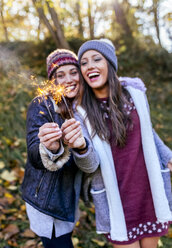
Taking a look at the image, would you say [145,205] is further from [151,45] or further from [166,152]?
[151,45]

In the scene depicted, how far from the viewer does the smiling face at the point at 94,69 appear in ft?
5.87

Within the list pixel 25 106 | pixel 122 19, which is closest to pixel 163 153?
pixel 25 106

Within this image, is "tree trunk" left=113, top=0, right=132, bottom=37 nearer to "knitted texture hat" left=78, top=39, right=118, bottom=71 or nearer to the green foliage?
the green foliage

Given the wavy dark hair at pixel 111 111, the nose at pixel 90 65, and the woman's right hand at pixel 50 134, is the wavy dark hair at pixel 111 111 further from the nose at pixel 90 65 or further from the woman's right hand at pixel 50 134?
the woman's right hand at pixel 50 134

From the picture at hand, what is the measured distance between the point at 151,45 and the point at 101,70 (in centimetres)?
624

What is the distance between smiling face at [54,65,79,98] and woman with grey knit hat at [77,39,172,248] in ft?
0.24

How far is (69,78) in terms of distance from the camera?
1843 millimetres

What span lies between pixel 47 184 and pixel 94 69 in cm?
91

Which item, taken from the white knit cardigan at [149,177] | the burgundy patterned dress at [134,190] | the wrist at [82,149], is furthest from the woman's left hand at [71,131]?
the burgundy patterned dress at [134,190]

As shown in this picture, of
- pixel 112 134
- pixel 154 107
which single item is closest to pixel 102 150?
pixel 112 134

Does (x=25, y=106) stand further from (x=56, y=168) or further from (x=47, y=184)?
(x=56, y=168)

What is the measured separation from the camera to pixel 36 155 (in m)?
1.40

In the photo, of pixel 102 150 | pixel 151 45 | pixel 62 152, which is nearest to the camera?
pixel 62 152

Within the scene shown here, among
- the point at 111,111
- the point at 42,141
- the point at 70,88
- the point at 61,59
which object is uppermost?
the point at 61,59
